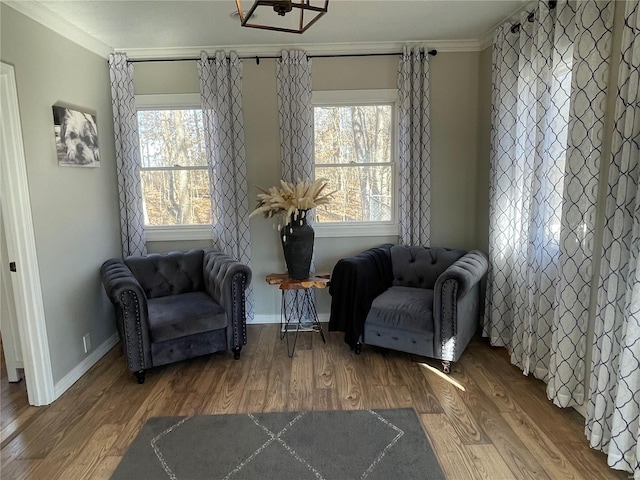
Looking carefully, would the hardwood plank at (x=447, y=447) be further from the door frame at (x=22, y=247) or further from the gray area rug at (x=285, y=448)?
the door frame at (x=22, y=247)

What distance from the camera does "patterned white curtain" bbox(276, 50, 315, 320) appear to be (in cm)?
355

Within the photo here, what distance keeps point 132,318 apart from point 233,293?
28.1 inches

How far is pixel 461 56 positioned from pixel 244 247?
2.64 meters

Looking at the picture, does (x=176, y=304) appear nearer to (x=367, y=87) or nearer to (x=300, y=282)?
(x=300, y=282)

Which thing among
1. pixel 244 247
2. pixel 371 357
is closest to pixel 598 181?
pixel 371 357

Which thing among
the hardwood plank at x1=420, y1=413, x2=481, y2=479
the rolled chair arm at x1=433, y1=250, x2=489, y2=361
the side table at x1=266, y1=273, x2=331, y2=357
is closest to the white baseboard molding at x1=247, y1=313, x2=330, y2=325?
the side table at x1=266, y1=273, x2=331, y2=357

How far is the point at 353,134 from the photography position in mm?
3748

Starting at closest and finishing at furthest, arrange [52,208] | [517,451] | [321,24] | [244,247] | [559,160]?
[517,451] < [559,160] < [52,208] < [321,24] < [244,247]

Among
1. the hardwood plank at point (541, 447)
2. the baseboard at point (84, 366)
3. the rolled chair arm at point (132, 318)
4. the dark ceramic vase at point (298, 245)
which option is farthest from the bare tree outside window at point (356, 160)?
the baseboard at point (84, 366)

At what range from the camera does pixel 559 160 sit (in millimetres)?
2492

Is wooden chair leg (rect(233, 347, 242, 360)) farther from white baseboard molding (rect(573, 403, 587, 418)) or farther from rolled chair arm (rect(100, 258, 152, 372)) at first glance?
white baseboard molding (rect(573, 403, 587, 418))

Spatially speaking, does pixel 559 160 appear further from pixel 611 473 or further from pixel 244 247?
pixel 244 247

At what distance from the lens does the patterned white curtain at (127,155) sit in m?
3.51

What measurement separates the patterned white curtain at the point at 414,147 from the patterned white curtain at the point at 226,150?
1445 millimetres
